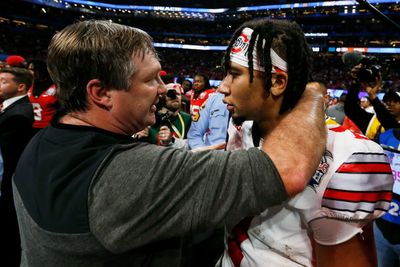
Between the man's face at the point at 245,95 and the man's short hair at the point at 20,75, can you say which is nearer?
the man's face at the point at 245,95

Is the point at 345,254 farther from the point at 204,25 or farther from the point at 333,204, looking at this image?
the point at 204,25

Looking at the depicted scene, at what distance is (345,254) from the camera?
1061 mm

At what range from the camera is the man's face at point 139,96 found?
961 millimetres

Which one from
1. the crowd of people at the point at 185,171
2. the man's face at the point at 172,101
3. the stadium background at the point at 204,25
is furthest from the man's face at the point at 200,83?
the stadium background at the point at 204,25

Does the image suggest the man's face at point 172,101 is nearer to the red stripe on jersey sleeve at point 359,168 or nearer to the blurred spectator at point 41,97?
the blurred spectator at point 41,97

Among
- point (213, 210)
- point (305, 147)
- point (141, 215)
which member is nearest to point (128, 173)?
point (141, 215)

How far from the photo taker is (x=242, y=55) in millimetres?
1229

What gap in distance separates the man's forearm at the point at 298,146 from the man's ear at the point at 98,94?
48cm

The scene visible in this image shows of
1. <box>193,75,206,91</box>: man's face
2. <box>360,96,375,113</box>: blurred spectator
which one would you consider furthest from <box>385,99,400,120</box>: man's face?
<box>193,75,206,91</box>: man's face

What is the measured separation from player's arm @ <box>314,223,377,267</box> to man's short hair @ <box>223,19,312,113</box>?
51cm

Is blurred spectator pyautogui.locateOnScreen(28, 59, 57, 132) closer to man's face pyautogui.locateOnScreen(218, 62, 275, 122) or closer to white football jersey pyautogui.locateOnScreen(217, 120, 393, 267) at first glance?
man's face pyautogui.locateOnScreen(218, 62, 275, 122)

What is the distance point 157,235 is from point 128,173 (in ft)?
0.59

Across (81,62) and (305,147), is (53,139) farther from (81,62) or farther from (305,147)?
(305,147)

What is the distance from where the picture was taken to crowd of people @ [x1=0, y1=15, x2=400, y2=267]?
0.82 m
